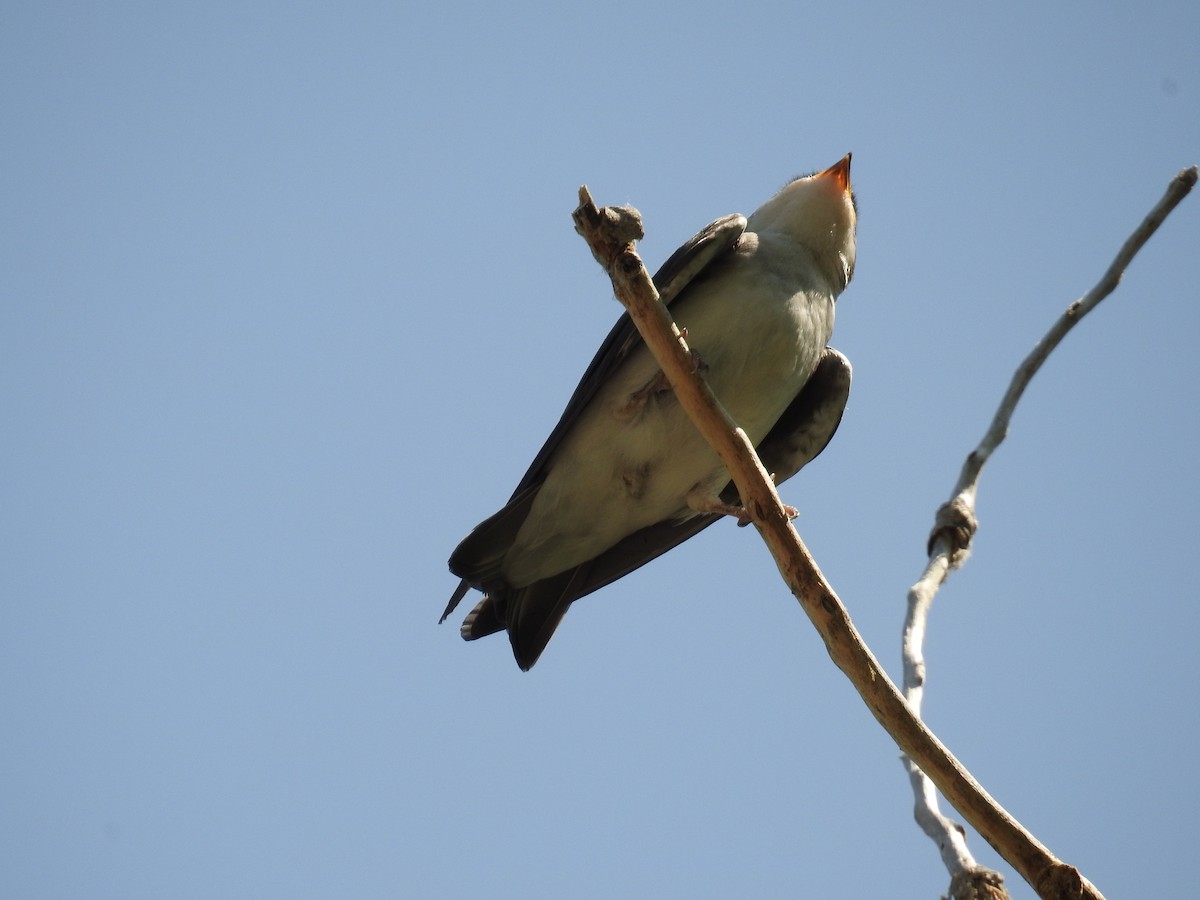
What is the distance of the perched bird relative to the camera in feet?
18.1

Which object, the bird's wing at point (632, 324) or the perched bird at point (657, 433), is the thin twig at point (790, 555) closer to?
the perched bird at point (657, 433)

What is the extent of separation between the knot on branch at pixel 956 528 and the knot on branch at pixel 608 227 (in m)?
2.03

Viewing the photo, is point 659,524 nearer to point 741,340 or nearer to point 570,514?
point 570,514

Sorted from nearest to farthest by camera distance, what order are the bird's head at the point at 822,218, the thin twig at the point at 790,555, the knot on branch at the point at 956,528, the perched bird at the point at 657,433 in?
the thin twig at the point at 790,555 → the knot on branch at the point at 956,528 → the perched bird at the point at 657,433 → the bird's head at the point at 822,218

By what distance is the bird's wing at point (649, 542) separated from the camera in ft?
19.7

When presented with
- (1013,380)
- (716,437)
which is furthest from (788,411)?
(716,437)

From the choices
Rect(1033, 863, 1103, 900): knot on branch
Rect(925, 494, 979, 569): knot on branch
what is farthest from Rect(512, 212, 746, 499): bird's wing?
Rect(1033, 863, 1103, 900): knot on branch

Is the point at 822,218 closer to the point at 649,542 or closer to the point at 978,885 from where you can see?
the point at 649,542

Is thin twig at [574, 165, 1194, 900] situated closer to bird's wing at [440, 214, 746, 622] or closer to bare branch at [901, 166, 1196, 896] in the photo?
bare branch at [901, 166, 1196, 896]

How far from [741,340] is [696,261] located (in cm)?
48

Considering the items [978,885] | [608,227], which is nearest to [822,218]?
[608,227]

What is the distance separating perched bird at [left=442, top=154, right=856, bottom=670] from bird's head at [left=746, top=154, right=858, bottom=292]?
0.16 m

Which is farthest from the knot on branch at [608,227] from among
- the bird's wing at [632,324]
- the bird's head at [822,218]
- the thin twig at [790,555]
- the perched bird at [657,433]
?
the bird's head at [822,218]

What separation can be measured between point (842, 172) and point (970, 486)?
8.81 feet
